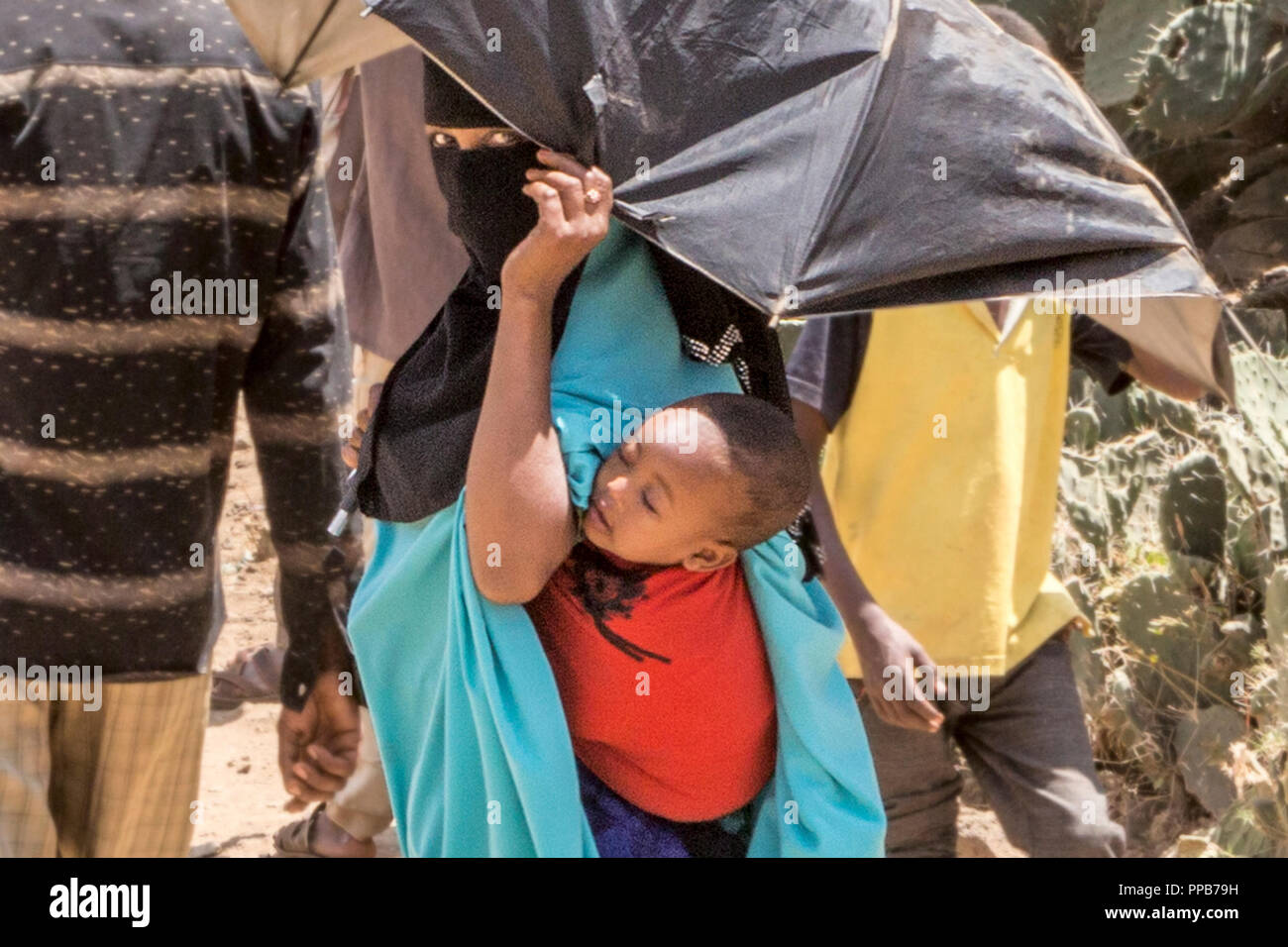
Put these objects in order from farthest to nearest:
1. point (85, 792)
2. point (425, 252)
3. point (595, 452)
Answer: point (425, 252), point (85, 792), point (595, 452)

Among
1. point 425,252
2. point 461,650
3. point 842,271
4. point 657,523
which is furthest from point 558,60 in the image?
point 425,252

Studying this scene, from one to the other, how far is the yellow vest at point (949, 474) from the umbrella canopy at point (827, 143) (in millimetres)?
1266

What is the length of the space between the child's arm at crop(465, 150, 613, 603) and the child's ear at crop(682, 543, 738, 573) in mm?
162

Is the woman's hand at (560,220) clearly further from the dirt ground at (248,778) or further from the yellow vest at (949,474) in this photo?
the dirt ground at (248,778)

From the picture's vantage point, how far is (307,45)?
278cm

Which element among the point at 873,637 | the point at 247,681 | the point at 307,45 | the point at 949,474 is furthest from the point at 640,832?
the point at 247,681

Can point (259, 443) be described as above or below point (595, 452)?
below

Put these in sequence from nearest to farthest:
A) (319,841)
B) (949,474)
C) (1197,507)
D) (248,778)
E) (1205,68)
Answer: (949,474) < (319,841) < (1197,507) < (248,778) < (1205,68)

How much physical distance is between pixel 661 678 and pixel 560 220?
609 mm

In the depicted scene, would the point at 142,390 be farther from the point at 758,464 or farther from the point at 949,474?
the point at 949,474

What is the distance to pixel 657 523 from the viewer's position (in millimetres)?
2189

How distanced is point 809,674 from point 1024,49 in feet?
2.81

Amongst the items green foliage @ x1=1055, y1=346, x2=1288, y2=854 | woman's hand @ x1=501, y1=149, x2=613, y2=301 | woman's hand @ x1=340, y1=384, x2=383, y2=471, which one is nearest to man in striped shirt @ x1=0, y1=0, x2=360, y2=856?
woman's hand @ x1=340, y1=384, x2=383, y2=471

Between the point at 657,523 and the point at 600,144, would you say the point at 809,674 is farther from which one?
the point at 600,144
